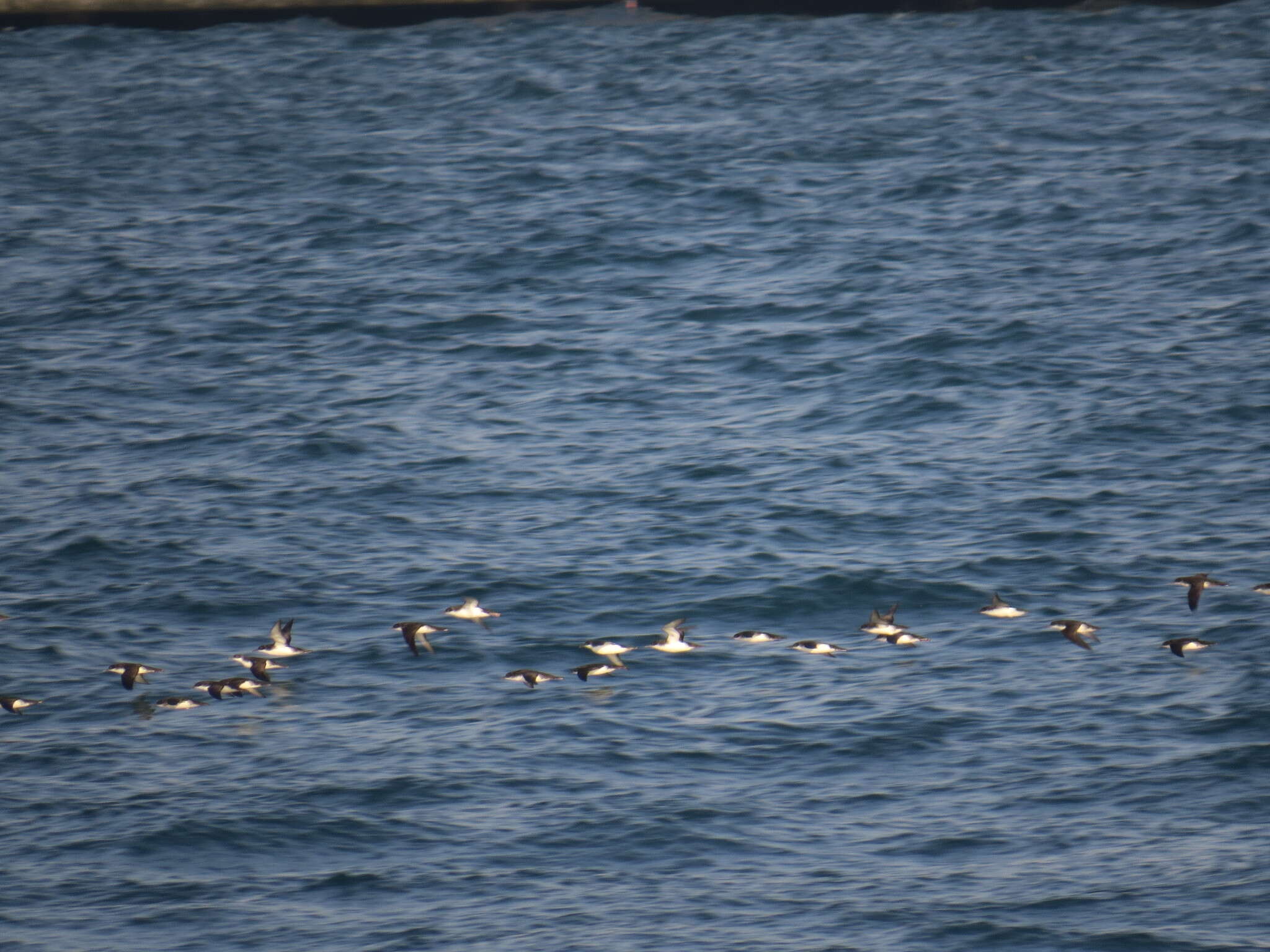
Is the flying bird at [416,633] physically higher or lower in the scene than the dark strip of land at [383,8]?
lower

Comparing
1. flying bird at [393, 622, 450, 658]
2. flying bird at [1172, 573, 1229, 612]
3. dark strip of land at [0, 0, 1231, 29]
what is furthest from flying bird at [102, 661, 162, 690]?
dark strip of land at [0, 0, 1231, 29]

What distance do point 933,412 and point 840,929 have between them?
16.9 m

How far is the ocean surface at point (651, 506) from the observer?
19.6 meters

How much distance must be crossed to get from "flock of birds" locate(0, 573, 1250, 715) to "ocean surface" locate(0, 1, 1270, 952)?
26 cm

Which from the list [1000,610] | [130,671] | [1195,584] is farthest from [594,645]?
[1195,584]

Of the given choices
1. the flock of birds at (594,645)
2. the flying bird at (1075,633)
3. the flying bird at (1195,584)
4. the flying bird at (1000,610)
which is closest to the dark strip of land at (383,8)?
the flock of birds at (594,645)

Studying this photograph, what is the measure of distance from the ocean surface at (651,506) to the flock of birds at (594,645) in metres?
0.26

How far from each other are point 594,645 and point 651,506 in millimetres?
5922

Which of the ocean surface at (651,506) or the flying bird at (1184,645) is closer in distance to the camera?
the ocean surface at (651,506)

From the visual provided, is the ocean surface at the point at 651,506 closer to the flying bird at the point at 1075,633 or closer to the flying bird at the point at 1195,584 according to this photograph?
the flying bird at the point at 1075,633

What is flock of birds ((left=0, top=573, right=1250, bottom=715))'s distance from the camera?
2320 centimetres

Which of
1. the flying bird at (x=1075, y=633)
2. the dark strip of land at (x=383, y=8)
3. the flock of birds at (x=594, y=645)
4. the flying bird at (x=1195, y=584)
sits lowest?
the flock of birds at (x=594, y=645)

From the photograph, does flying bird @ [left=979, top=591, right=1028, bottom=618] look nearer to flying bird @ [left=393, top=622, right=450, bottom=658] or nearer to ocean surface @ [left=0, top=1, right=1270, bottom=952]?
ocean surface @ [left=0, top=1, right=1270, bottom=952]

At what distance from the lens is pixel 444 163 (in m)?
52.8
